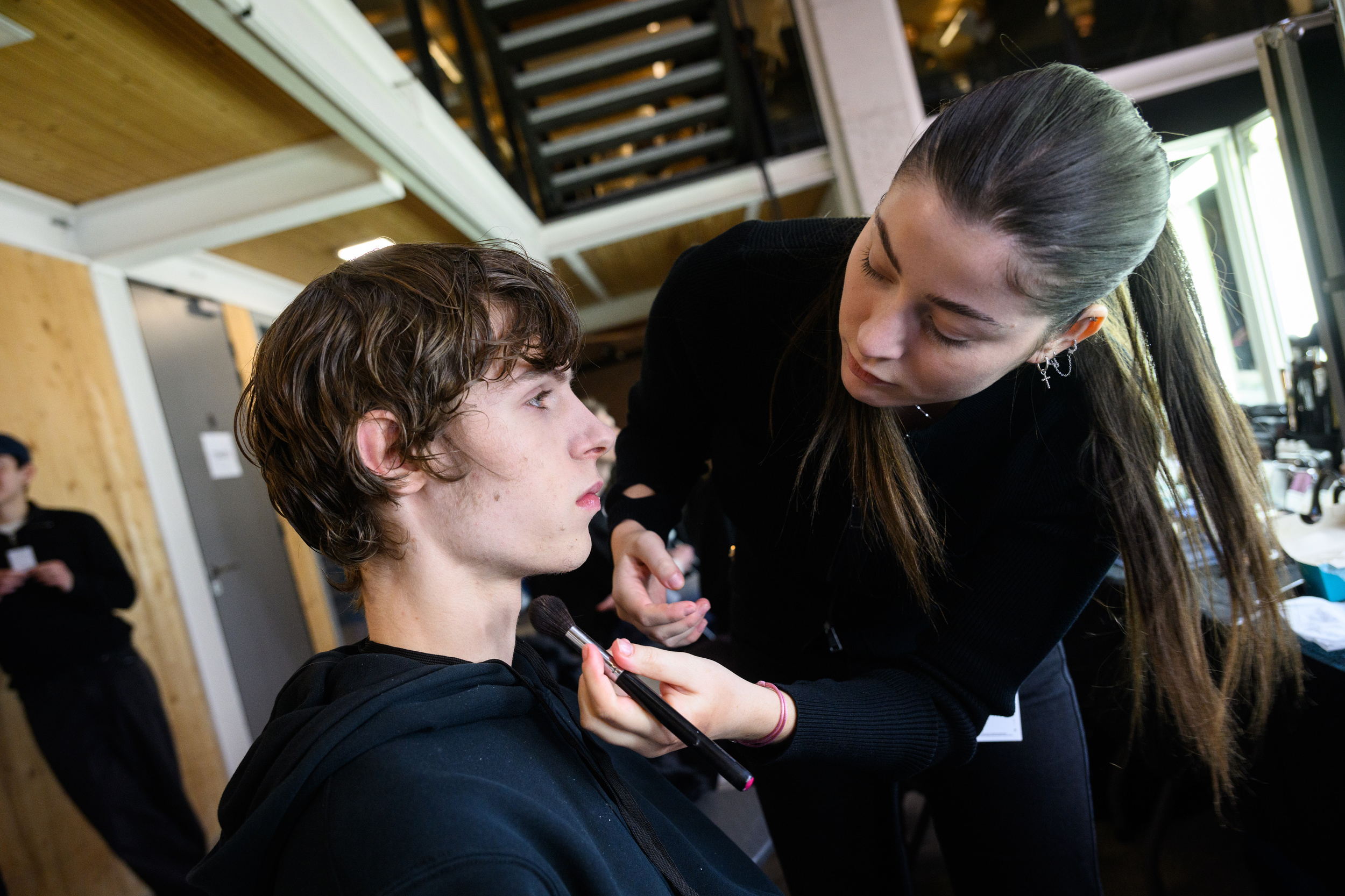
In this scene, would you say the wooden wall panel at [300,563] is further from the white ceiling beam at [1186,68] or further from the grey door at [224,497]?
the white ceiling beam at [1186,68]

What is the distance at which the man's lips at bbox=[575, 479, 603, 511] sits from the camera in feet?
3.55

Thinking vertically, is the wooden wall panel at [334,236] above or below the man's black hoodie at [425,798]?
above

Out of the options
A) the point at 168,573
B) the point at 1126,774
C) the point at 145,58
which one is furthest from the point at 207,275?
the point at 1126,774

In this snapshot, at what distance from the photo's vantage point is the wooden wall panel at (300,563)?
4426mm

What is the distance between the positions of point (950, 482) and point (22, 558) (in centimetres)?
294

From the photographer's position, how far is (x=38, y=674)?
2.55 meters

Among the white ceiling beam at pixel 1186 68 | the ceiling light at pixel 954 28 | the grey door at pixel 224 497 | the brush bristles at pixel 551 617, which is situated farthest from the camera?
the ceiling light at pixel 954 28

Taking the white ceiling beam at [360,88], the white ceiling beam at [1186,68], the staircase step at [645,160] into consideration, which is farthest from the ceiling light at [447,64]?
the white ceiling beam at [1186,68]

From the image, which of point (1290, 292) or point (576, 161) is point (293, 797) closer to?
point (1290, 292)

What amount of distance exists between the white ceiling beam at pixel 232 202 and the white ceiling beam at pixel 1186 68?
144 inches

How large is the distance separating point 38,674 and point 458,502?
2.46 m

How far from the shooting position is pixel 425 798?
0.71 m

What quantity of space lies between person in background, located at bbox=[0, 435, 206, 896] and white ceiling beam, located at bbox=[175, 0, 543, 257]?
5.08 feet

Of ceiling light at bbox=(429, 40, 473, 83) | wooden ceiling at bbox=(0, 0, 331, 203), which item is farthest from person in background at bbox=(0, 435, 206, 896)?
ceiling light at bbox=(429, 40, 473, 83)
